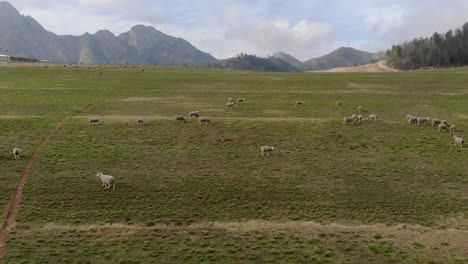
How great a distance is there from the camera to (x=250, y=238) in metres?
29.8

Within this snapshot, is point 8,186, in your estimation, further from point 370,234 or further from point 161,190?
point 370,234

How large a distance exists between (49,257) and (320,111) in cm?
5077

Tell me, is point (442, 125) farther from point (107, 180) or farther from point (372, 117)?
point (107, 180)

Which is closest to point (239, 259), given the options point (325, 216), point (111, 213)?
point (325, 216)

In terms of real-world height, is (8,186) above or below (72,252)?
above

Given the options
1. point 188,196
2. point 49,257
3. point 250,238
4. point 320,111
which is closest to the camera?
→ point 49,257

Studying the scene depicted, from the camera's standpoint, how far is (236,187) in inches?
1503

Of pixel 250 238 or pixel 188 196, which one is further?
pixel 188 196

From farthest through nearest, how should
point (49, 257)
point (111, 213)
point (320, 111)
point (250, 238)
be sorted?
point (320, 111)
point (111, 213)
point (250, 238)
point (49, 257)

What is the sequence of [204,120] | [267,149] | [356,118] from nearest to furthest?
[267,149] < [204,120] < [356,118]

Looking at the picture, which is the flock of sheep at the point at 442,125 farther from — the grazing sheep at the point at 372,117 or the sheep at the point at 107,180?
the sheep at the point at 107,180

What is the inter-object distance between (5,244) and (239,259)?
54.0ft

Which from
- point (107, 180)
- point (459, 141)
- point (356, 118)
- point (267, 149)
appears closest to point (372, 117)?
point (356, 118)

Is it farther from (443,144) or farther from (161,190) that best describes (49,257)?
(443,144)
